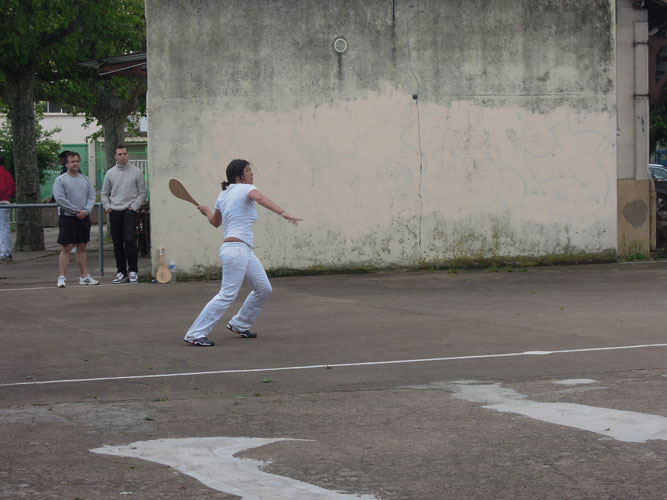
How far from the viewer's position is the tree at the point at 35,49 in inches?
791

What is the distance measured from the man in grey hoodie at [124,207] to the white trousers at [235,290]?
5411mm

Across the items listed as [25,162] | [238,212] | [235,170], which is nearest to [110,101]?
[25,162]

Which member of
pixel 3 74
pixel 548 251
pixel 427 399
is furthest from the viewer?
pixel 3 74

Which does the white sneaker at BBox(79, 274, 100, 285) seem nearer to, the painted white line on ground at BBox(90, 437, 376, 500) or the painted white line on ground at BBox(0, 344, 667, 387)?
the painted white line on ground at BBox(0, 344, 667, 387)

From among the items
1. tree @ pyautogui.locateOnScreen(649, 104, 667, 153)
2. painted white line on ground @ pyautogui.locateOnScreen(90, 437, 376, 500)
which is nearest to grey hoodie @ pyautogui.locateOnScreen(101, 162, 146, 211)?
painted white line on ground @ pyautogui.locateOnScreen(90, 437, 376, 500)

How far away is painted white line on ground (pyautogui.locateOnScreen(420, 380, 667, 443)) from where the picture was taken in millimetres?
5883

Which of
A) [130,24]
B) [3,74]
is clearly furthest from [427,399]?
[130,24]

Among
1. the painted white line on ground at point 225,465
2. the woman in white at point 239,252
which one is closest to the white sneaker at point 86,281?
the woman in white at point 239,252

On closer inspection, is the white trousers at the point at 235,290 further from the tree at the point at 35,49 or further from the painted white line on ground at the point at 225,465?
the tree at the point at 35,49

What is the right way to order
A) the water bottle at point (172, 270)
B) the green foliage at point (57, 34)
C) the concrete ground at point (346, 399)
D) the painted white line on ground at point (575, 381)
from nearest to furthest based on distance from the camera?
1. the concrete ground at point (346, 399)
2. the painted white line on ground at point (575, 381)
3. the water bottle at point (172, 270)
4. the green foliage at point (57, 34)

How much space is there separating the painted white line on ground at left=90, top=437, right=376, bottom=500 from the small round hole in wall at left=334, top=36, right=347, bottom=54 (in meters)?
10.5

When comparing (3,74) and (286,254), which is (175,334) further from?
(3,74)

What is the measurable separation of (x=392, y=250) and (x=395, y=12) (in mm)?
3440

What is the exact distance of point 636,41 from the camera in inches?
675
